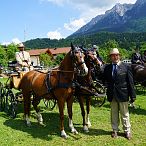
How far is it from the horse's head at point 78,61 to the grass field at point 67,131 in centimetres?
192

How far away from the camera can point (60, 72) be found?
32.0 ft

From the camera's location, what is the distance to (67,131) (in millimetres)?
10266

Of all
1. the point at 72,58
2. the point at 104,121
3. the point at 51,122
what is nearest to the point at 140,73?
the point at 104,121

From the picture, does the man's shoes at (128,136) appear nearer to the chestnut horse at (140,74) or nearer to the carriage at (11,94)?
the carriage at (11,94)

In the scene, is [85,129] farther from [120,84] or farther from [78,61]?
[78,61]

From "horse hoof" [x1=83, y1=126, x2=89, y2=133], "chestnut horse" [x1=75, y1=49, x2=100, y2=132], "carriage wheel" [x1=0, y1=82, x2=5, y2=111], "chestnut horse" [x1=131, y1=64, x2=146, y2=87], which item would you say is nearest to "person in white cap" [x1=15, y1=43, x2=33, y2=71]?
"carriage wheel" [x1=0, y1=82, x2=5, y2=111]

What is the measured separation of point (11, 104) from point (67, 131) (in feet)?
10.4

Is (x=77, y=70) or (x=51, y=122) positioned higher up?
(x=77, y=70)

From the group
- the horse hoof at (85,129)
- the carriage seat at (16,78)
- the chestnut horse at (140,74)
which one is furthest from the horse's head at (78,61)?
the chestnut horse at (140,74)

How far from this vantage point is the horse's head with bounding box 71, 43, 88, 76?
29.3ft

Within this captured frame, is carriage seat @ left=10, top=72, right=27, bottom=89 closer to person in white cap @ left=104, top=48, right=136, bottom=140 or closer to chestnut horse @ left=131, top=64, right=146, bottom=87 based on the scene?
person in white cap @ left=104, top=48, right=136, bottom=140

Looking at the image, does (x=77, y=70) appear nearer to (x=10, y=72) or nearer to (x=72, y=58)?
(x=72, y=58)

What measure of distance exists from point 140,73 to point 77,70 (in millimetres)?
6247

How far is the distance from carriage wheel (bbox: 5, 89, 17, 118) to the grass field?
0.22 meters
